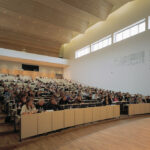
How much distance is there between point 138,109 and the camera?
22.8 feet

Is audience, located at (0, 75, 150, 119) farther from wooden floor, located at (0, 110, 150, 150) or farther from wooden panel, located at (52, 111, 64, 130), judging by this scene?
wooden floor, located at (0, 110, 150, 150)

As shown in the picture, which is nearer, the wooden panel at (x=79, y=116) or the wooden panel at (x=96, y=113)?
the wooden panel at (x=79, y=116)

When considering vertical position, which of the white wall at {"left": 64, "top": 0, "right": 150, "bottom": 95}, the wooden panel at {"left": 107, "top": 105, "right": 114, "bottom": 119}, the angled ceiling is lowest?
the wooden panel at {"left": 107, "top": 105, "right": 114, "bottom": 119}

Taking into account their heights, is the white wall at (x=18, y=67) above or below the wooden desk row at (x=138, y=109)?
above

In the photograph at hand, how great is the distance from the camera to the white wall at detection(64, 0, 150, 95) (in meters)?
10.1

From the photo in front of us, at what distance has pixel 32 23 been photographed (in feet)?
46.4

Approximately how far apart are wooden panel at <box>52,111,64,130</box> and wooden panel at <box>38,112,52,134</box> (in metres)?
0.15

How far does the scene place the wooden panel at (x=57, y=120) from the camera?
13.3 ft

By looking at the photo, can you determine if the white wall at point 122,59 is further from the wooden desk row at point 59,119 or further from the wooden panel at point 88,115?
the wooden panel at point 88,115

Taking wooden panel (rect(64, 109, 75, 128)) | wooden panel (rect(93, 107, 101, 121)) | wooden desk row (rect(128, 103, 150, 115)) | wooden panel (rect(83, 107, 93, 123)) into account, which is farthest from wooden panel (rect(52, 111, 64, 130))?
wooden desk row (rect(128, 103, 150, 115))

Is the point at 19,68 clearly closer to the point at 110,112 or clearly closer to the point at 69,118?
the point at 110,112

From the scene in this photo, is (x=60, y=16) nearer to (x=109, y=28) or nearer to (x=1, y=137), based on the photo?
(x=109, y=28)

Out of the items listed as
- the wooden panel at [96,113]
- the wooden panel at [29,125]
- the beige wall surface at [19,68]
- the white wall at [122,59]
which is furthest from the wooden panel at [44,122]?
the beige wall surface at [19,68]

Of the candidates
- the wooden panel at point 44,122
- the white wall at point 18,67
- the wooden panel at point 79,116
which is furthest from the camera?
the white wall at point 18,67
